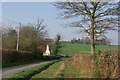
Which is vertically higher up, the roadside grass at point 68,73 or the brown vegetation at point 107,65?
the brown vegetation at point 107,65

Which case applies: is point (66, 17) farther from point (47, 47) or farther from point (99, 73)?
point (47, 47)

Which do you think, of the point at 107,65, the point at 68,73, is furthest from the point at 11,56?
the point at 107,65

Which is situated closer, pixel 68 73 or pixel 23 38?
pixel 68 73

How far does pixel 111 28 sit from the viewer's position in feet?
96.3

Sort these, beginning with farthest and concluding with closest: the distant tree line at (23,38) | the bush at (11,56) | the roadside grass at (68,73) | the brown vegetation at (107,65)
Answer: the distant tree line at (23,38), the bush at (11,56), the roadside grass at (68,73), the brown vegetation at (107,65)

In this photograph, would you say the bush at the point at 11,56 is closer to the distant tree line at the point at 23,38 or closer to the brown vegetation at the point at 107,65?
the distant tree line at the point at 23,38

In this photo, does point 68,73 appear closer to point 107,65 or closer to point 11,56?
point 107,65

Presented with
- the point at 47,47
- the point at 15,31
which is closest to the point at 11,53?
the point at 15,31

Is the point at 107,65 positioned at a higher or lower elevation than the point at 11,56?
higher

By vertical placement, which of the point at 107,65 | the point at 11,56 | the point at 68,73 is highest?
the point at 107,65

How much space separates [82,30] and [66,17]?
220 cm

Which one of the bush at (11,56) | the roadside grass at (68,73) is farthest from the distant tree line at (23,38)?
the roadside grass at (68,73)

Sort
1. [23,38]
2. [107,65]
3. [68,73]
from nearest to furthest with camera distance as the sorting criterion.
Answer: [107,65], [68,73], [23,38]

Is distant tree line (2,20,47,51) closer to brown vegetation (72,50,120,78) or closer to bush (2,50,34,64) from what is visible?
bush (2,50,34,64)
